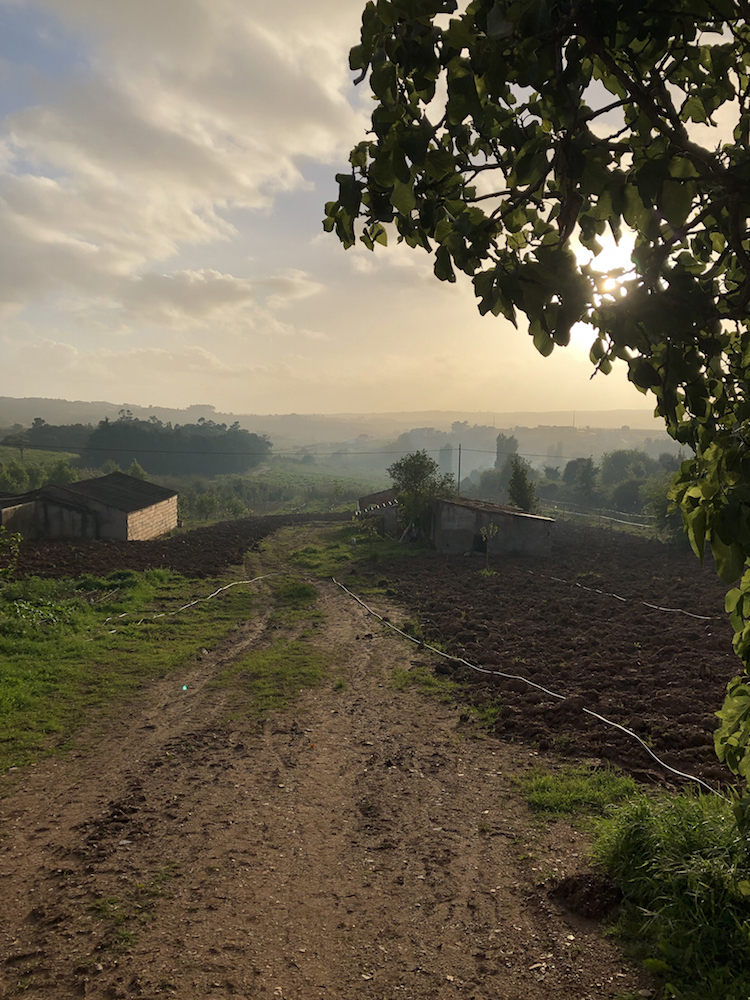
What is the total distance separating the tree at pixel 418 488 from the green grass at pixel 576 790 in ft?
84.0

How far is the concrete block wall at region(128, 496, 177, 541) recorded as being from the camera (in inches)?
1344

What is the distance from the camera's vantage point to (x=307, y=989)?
14.7ft

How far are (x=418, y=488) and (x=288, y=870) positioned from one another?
28.7 meters

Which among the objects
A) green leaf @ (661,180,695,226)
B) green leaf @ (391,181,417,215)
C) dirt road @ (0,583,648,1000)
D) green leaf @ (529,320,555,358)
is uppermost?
green leaf @ (391,181,417,215)

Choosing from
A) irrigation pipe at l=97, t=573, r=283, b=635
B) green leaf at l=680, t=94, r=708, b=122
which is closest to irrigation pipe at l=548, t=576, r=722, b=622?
irrigation pipe at l=97, t=573, r=283, b=635

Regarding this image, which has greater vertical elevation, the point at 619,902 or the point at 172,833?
the point at 619,902

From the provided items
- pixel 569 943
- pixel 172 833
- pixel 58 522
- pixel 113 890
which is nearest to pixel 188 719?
pixel 172 833

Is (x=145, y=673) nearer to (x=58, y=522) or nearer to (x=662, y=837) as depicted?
(x=662, y=837)

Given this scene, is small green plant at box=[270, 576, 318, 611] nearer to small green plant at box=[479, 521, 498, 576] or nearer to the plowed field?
the plowed field

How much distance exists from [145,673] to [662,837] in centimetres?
1075

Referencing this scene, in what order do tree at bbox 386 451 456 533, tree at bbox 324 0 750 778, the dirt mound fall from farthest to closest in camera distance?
tree at bbox 386 451 456 533 → the dirt mound → tree at bbox 324 0 750 778

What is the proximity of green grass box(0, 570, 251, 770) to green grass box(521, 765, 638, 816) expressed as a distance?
7.05 meters

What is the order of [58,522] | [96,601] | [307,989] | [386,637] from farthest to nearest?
1. [58,522]
2. [96,601]
3. [386,637]
4. [307,989]

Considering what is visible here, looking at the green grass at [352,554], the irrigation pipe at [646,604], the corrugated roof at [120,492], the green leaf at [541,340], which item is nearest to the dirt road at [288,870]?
the green leaf at [541,340]
